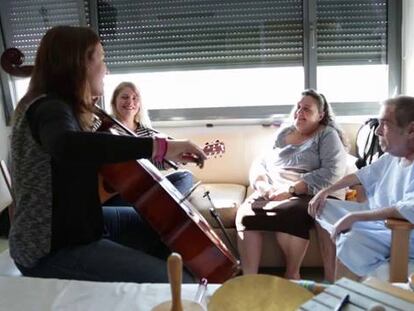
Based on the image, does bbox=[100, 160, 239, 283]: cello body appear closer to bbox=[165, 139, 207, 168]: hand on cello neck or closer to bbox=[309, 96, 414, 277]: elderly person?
bbox=[165, 139, 207, 168]: hand on cello neck

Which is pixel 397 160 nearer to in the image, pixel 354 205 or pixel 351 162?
pixel 354 205

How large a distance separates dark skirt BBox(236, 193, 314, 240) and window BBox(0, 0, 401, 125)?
120cm

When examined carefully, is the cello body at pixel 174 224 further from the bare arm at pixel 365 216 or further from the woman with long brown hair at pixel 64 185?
the bare arm at pixel 365 216

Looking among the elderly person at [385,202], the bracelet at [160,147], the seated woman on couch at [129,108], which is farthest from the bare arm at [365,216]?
the seated woman on couch at [129,108]

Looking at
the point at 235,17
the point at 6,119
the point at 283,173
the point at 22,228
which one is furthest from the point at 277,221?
the point at 6,119

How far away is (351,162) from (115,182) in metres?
1.76

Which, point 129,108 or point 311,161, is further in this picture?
point 129,108

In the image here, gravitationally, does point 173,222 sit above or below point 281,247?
above

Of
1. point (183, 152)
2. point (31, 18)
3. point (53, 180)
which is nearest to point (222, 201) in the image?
point (183, 152)

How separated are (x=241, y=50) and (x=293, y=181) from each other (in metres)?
1.37

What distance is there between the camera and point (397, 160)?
6.22 feet

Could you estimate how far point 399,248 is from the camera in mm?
1582

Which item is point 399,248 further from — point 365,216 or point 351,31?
point 351,31

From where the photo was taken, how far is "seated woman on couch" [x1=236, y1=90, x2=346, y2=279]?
7.86ft
